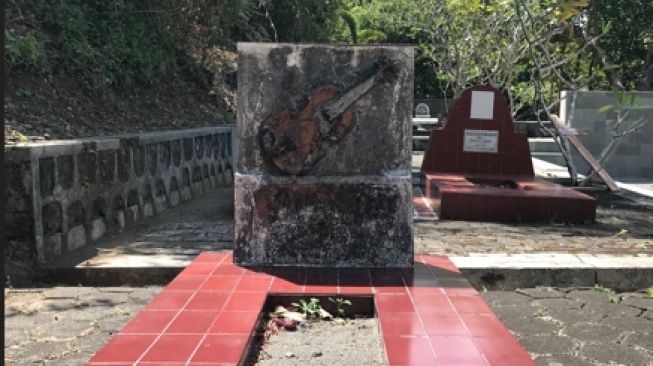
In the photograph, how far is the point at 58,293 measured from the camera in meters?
4.44

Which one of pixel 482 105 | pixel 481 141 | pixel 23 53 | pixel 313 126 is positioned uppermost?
pixel 23 53

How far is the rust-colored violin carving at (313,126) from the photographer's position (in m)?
4.45

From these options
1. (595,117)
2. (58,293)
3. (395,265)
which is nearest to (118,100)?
(58,293)

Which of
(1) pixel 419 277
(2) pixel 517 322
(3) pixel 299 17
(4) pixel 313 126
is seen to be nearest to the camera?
(2) pixel 517 322

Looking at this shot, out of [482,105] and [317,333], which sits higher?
[482,105]

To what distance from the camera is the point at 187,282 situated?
166 inches

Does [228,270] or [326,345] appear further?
[228,270]

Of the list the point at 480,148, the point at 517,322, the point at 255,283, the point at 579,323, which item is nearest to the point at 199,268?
the point at 255,283

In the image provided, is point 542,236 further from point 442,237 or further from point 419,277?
point 419,277

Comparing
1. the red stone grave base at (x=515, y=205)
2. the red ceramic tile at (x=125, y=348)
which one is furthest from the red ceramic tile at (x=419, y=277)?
the red stone grave base at (x=515, y=205)

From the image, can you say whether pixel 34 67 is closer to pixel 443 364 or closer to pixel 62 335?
pixel 62 335

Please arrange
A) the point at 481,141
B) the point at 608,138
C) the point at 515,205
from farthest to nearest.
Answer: the point at 608,138 → the point at 481,141 → the point at 515,205

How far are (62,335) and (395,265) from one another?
222 centimetres

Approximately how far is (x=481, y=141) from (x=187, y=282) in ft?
20.6
